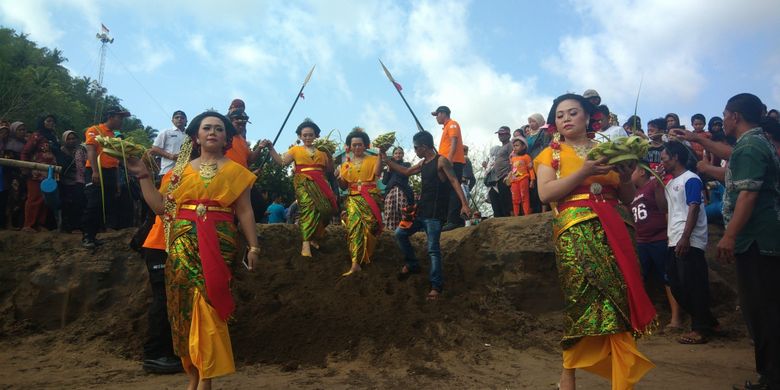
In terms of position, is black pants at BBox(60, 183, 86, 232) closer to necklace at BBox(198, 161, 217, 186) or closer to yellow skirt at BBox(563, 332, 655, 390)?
necklace at BBox(198, 161, 217, 186)

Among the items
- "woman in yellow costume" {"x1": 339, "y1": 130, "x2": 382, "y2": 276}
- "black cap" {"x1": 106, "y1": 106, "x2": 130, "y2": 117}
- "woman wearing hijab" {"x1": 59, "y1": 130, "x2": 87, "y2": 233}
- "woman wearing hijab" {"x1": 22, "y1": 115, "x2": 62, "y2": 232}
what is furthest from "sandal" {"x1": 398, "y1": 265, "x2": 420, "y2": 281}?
"woman wearing hijab" {"x1": 22, "y1": 115, "x2": 62, "y2": 232}

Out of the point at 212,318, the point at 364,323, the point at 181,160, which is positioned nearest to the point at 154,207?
the point at 181,160

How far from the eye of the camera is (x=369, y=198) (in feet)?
24.4

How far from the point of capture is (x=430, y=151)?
706cm

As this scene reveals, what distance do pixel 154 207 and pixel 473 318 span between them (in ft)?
12.4

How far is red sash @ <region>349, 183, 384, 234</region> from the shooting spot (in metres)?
7.35

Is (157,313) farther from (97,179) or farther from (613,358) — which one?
(613,358)

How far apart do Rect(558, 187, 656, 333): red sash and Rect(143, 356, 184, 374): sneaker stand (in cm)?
366

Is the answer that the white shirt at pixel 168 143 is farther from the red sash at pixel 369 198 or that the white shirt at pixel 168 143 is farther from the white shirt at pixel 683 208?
the white shirt at pixel 683 208

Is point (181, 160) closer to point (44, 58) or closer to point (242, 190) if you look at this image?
point (242, 190)

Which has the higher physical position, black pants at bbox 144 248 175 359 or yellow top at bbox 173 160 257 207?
yellow top at bbox 173 160 257 207

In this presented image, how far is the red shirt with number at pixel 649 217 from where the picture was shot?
6168mm

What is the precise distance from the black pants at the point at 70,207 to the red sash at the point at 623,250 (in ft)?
23.1

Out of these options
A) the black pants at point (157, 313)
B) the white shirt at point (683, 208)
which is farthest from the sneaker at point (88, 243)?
the white shirt at point (683, 208)
